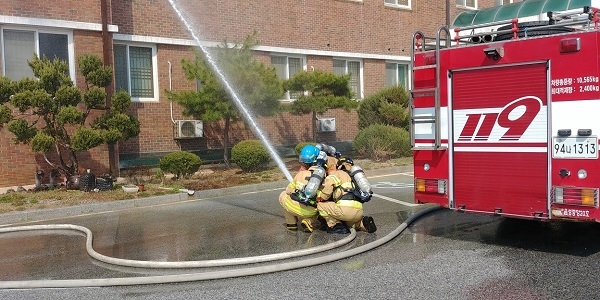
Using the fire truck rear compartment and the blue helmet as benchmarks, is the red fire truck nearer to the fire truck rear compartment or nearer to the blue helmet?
the fire truck rear compartment

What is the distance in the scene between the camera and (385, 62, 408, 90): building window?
71.7ft

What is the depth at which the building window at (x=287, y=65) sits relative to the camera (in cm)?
1827

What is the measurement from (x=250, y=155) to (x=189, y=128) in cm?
244

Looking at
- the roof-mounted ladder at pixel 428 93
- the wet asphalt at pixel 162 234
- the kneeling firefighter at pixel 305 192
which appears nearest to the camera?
the wet asphalt at pixel 162 234

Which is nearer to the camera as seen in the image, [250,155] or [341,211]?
[341,211]

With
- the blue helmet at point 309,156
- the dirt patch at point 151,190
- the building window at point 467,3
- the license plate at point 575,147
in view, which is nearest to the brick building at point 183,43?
the dirt patch at point 151,190

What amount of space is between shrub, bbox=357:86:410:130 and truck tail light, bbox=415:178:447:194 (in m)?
11.2

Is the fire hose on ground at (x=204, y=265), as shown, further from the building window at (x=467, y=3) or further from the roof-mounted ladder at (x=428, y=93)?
the building window at (x=467, y=3)

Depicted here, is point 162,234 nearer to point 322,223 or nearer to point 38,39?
point 322,223

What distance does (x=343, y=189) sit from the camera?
723 cm

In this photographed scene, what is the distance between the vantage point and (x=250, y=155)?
1428 centimetres

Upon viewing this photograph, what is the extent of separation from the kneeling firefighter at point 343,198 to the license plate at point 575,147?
7.49ft

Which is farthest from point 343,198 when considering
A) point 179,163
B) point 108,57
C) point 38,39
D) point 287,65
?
point 287,65

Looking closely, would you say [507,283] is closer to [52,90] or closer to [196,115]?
[52,90]
